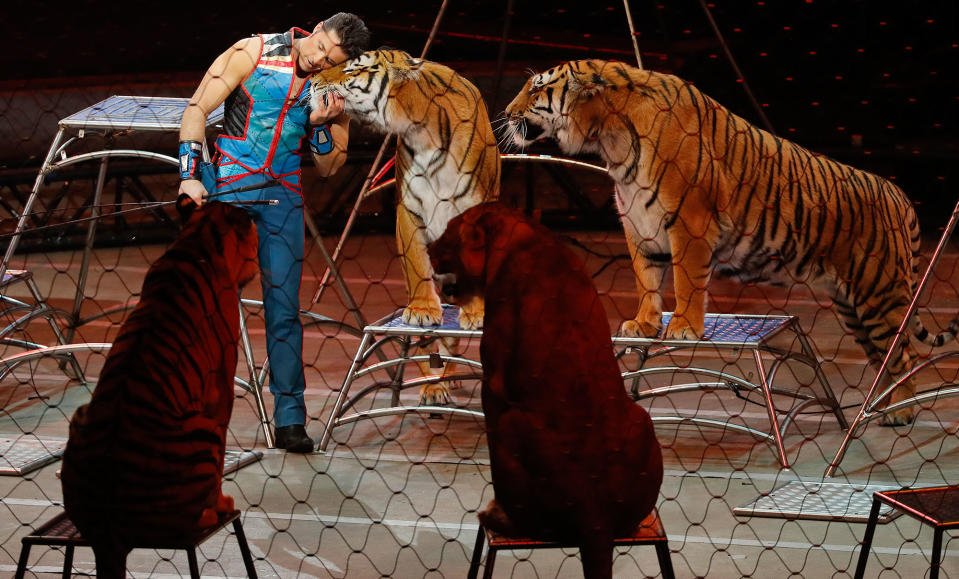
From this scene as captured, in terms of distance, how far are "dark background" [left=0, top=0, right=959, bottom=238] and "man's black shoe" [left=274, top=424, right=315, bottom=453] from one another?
12.4ft

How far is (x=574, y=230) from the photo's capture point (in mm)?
7656

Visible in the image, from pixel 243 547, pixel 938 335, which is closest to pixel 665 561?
pixel 243 547

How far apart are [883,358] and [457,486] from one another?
1.56 meters

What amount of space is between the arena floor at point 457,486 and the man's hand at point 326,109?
31.1 inches

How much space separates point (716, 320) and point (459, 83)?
3.79 ft

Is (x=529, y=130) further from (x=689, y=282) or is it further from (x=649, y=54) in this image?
(x=649, y=54)

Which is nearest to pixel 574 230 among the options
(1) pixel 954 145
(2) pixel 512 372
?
(1) pixel 954 145

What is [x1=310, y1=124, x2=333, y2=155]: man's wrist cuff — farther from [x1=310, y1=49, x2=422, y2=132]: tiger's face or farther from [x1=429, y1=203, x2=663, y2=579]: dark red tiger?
[x1=429, y1=203, x2=663, y2=579]: dark red tiger

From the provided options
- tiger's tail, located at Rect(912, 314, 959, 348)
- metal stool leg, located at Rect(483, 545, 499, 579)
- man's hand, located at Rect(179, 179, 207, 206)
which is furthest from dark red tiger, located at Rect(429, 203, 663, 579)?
tiger's tail, located at Rect(912, 314, 959, 348)

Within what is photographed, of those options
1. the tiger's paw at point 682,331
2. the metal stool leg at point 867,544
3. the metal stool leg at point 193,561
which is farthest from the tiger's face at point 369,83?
the metal stool leg at point 867,544

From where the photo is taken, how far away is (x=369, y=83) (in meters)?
3.88

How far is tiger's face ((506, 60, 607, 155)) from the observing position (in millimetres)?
3744

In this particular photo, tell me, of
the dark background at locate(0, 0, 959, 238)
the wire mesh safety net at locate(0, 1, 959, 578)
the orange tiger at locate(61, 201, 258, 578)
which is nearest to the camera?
the orange tiger at locate(61, 201, 258, 578)

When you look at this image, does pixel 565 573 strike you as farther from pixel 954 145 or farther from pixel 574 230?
pixel 954 145
